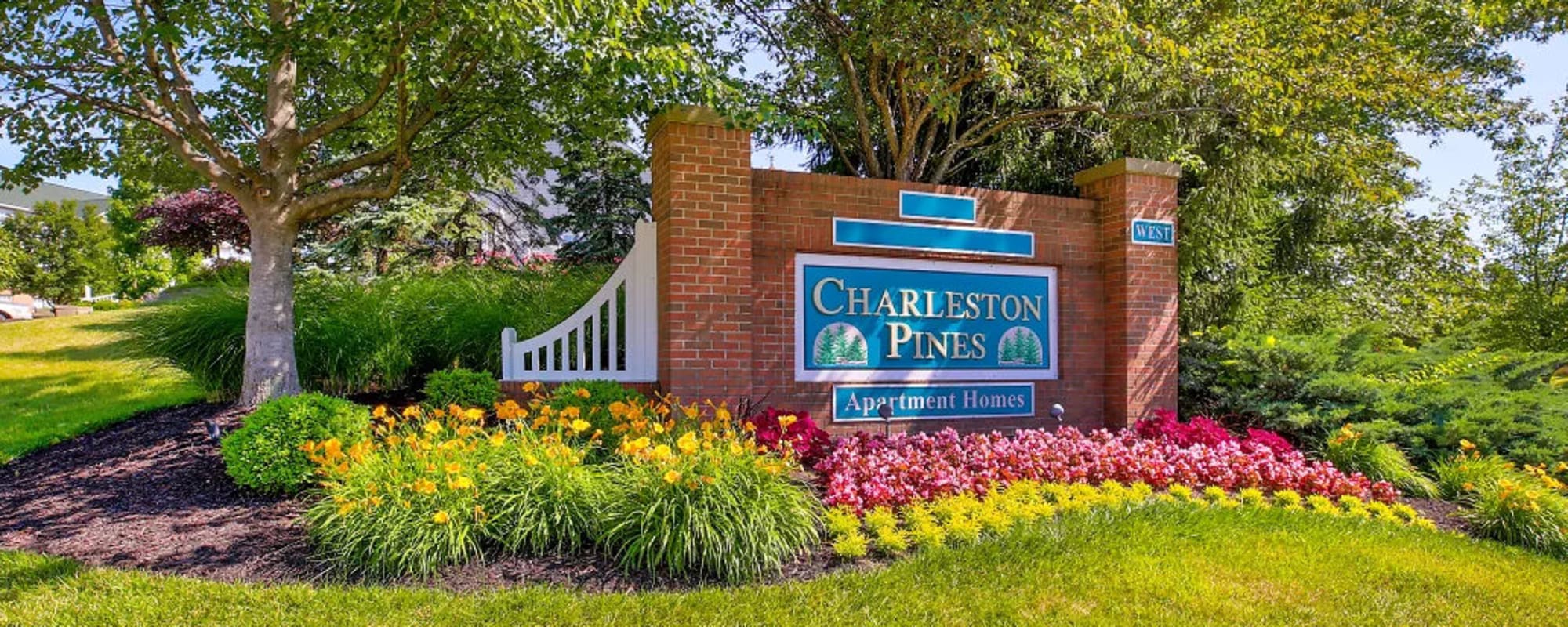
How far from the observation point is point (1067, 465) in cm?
574

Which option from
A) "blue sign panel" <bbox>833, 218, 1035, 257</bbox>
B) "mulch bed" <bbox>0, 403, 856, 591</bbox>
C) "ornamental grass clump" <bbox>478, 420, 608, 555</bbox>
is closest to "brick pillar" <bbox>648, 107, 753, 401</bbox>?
"blue sign panel" <bbox>833, 218, 1035, 257</bbox>

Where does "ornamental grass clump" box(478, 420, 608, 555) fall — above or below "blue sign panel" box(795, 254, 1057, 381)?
below

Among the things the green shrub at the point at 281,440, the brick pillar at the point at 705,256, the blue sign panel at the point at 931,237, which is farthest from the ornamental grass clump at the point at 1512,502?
the green shrub at the point at 281,440

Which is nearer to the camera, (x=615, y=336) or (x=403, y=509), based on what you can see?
(x=403, y=509)

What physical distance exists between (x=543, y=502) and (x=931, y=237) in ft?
12.4

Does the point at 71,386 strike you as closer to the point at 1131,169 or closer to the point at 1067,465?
the point at 1067,465

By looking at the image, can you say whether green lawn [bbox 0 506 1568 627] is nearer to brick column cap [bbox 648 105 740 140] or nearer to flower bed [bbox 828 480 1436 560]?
flower bed [bbox 828 480 1436 560]

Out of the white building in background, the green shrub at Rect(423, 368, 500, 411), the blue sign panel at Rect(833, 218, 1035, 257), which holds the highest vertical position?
the white building in background

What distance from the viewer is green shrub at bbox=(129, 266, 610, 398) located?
752 centimetres

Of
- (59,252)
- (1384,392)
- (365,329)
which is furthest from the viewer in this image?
(59,252)

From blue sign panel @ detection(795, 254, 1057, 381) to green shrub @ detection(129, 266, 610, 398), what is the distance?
2384 mm

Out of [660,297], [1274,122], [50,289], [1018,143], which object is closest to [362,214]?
[660,297]

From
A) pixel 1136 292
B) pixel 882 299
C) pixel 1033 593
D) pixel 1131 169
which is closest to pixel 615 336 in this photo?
pixel 882 299

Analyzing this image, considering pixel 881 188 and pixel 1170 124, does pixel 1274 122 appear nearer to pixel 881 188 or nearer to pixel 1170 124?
pixel 1170 124
